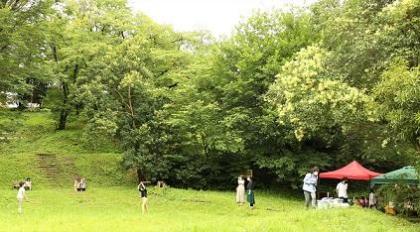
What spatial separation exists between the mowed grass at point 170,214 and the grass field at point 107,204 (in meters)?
0.03

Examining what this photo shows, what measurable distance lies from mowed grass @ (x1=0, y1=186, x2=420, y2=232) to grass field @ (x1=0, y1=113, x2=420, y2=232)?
1.1 inches

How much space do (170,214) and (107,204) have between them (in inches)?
194

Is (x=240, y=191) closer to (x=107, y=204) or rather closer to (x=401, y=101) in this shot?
(x=107, y=204)

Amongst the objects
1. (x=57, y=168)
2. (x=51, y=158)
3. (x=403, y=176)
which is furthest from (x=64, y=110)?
(x=403, y=176)

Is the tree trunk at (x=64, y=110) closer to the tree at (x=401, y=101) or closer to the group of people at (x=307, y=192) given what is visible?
the group of people at (x=307, y=192)

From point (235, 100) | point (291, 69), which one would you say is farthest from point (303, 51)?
point (235, 100)

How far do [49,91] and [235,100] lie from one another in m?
20.5

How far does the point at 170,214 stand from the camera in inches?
876

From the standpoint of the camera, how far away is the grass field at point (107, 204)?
656 inches

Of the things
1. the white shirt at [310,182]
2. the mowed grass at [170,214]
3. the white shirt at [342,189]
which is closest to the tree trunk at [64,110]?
the mowed grass at [170,214]

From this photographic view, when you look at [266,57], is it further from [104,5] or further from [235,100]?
[104,5]

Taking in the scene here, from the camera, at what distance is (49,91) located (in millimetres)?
46844

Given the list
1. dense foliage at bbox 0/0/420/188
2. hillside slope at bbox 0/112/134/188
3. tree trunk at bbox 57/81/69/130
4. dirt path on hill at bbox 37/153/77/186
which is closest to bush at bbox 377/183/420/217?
dense foliage at bbox 0/0/420/188

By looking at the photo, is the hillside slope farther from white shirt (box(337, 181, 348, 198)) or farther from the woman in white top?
white shirt (box(337, 181, 348, 198))
